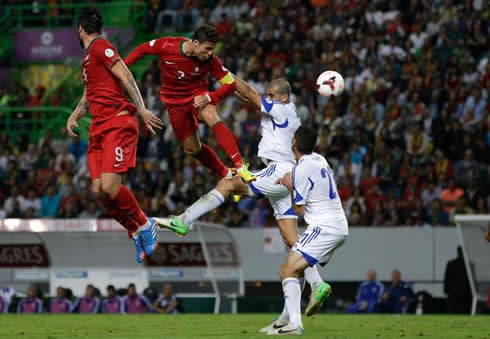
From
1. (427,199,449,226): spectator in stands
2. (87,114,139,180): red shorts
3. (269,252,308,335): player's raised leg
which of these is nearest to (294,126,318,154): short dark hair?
(269,252,308,335): player's raised leg

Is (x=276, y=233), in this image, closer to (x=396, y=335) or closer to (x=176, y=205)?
(x=176, y=205)

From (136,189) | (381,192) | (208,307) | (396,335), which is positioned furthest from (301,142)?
(136,189)

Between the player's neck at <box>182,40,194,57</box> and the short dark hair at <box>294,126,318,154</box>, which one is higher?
the player's neck at <box>182,40,194,57</box>

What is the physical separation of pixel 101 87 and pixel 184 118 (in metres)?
1.52

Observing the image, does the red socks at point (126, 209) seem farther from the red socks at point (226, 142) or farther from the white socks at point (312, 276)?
the white socks at point (312, 276)

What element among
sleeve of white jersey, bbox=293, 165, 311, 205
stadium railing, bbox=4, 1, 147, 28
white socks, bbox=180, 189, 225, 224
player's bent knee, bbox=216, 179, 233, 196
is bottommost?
white socks, bbox=180, 189, 225, 224

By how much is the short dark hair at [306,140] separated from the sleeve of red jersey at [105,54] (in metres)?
2.44

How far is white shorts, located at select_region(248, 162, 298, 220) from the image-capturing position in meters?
14.8

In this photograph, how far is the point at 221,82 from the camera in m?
14.7

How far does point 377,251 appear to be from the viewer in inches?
921

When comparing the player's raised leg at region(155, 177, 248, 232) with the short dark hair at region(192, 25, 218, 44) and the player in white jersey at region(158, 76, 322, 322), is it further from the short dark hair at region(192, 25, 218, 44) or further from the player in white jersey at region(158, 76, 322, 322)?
the short dark hair at region(192, 25, 218, 44)

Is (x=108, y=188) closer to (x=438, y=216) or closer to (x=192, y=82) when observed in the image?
(x=192, y=82)

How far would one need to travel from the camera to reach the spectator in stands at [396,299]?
70.9 feet

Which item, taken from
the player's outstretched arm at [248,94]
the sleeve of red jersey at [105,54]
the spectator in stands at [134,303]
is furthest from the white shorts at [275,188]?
the spectator in stands at [134,303]
